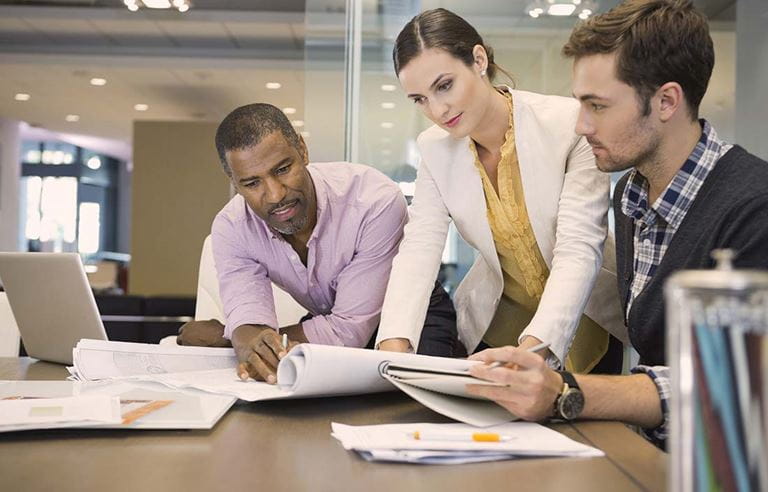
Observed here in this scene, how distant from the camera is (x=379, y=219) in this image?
2006mm

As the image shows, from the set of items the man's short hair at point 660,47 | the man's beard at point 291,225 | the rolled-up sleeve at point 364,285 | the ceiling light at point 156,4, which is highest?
the ceiling light at point 156,4

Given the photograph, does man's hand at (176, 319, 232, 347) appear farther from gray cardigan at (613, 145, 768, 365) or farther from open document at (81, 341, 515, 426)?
gray cardigan at (613, 145, 768, 365)

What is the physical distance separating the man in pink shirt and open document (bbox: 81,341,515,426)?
31 centimetres

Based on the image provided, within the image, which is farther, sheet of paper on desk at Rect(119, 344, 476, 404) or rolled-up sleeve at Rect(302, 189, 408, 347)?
rolled-up sleeve at Rect(302, 189, 408, 347)

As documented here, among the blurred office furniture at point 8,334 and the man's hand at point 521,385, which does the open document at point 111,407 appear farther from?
the blurred office furniture at point 8,334

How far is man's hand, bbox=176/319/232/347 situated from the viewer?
201cm

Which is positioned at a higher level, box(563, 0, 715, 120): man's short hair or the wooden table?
box(563, 0, 715, 120): man's short hair

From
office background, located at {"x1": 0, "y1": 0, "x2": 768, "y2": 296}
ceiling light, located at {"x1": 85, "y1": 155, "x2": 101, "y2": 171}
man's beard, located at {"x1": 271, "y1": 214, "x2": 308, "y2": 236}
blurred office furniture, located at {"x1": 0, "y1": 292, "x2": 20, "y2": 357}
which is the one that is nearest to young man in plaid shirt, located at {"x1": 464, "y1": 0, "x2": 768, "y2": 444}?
man's beard, located at {"x1": 271, "y1": 214, "x2": 308, "y2": 236}

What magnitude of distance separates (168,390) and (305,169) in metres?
0.76

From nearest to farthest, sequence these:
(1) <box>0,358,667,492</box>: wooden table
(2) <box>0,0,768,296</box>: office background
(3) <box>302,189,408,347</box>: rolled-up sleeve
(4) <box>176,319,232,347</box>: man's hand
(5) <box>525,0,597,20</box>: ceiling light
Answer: (1) <box>0,358,667,492</box>: wooden table, (3) <box>302,189,408,347</box>: rolled-up sleeve, (4) <box>176,319,232,347</box>: man's hand, (2) <box>0,0,768,296</box>: office background, (5) <box>525,0,597,20</box>: ceiling light

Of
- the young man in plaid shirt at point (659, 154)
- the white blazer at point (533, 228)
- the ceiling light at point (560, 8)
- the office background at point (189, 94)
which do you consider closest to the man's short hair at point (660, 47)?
the young man in plaid shirt at point (659, 154)

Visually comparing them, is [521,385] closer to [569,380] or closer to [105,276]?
[569,380]

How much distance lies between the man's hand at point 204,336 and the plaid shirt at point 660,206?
0.91 m

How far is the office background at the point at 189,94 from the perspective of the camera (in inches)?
139
